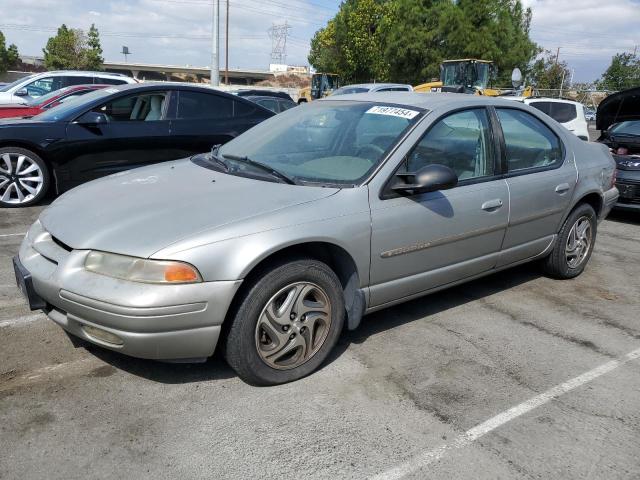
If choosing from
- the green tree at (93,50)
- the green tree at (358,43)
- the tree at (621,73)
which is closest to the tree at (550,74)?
the tree at (621,73)

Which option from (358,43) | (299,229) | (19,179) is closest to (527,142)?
(299,229)

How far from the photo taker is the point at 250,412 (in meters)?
2.72

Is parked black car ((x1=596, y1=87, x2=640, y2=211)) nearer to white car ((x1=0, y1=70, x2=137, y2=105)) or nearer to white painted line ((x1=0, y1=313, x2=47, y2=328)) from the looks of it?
white painted line ((x1=0, y1=313, x2=47, y2=328))

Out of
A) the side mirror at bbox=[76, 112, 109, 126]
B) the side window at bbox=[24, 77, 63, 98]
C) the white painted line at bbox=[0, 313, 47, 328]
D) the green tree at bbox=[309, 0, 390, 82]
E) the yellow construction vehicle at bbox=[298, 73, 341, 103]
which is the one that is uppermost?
the green tree at bbox=[309, 0, 390, 82]

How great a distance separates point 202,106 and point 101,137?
1341 mm

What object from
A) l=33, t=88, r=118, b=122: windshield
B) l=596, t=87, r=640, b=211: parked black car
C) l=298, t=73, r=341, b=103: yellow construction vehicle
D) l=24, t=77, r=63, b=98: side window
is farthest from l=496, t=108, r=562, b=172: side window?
l=298, t=73, r=341, b=103: yellow construction vehicle

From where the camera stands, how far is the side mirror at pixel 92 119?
6328 mm

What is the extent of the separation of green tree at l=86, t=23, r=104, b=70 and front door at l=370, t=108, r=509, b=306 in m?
54.2

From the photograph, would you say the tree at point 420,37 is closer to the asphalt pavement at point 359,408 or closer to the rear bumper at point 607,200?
the rear bumper at point 607,200

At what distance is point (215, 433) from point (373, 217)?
138cm

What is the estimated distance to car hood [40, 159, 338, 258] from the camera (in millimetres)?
2684

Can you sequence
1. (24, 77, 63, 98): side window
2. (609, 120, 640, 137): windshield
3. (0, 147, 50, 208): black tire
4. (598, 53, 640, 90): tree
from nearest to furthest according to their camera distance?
(0, 147, 50, 208): black tire → (609, 120, 640, 137): windshield → (24, 77, 63, 98): side window → (598, 53, 640, 90): tree

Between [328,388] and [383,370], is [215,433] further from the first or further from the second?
[383,370]

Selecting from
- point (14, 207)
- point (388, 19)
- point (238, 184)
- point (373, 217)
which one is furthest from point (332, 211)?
point (388, 19)
